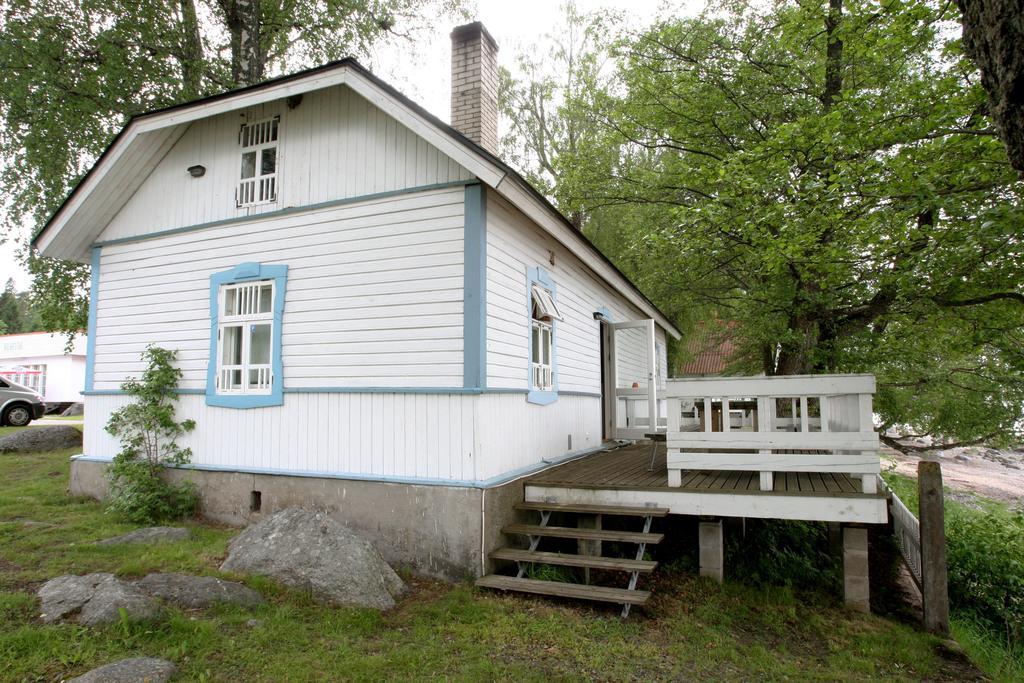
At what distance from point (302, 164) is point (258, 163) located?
0.70 m

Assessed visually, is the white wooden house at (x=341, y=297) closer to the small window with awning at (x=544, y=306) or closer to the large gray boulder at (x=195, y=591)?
the small window with awning at (x=544, y=306)

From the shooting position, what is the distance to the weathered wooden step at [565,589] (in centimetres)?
489

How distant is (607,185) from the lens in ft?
49.6

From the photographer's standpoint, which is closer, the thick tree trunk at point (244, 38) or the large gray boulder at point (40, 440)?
the large gray boulder at point (40, 440)

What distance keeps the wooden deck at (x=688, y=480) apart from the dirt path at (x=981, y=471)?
1466 cm

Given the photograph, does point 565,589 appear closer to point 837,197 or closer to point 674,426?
point 674,426

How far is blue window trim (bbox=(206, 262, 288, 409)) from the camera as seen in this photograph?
672 cm

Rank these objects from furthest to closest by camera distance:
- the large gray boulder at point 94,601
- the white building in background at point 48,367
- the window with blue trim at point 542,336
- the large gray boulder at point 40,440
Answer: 1. the white building in background at point 48,367
2. the large gray boulder at point 40,440
3. the window with blue trim at point 542,336
4. the large gray boulder at point 94,601

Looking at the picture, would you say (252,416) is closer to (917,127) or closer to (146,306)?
(146,306)

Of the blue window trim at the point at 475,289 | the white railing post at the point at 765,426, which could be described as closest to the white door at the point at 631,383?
the white railing post at the point at 765,426

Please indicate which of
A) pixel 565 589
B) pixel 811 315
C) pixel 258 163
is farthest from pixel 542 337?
pixel 811 315

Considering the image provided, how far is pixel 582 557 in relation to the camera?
217 inches

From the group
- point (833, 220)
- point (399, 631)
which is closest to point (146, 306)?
point (399, 631)

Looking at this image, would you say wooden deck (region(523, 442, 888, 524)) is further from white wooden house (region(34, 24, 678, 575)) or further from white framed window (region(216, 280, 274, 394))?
white framed window (region(216, 280, 274, 394))
